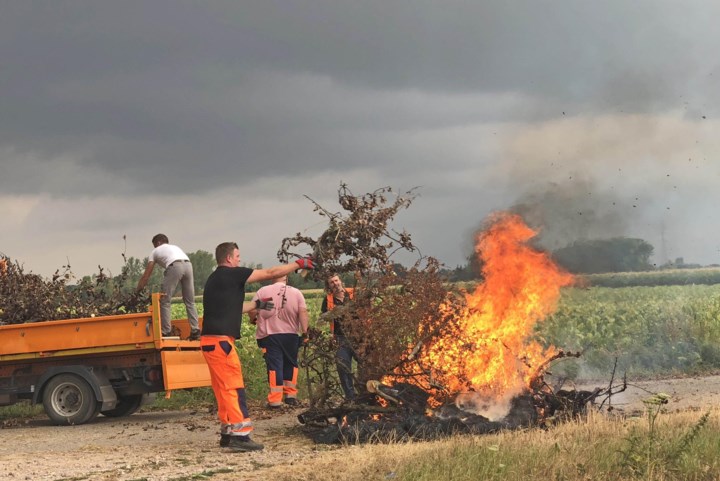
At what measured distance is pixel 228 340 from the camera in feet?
34.8

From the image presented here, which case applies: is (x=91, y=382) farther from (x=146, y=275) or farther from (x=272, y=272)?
(x=272, y=272)

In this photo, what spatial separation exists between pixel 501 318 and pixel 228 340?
3.40 metres

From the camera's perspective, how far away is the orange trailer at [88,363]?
13.6 m

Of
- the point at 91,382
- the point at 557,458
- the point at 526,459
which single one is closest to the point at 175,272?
the point at 91,382

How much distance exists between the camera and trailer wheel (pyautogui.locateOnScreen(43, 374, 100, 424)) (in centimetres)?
1380

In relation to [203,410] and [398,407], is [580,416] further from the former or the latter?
[203,410]

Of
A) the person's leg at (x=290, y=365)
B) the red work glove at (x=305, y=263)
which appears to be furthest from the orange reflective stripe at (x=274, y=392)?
the red work glove at (x=305, y=263)

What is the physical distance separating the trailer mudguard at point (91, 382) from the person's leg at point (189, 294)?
1.57 m

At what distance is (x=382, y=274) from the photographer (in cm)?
1194

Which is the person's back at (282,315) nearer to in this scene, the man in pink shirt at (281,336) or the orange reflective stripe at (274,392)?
the man in pink shirt at (281,336)

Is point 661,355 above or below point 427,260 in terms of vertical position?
below

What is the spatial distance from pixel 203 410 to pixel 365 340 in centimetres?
493

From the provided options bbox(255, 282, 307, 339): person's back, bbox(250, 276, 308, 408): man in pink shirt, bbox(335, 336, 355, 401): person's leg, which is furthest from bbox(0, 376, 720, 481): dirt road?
bbox(255, 282, 307, 339): person's back

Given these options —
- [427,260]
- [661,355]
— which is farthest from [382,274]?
[661,355]
